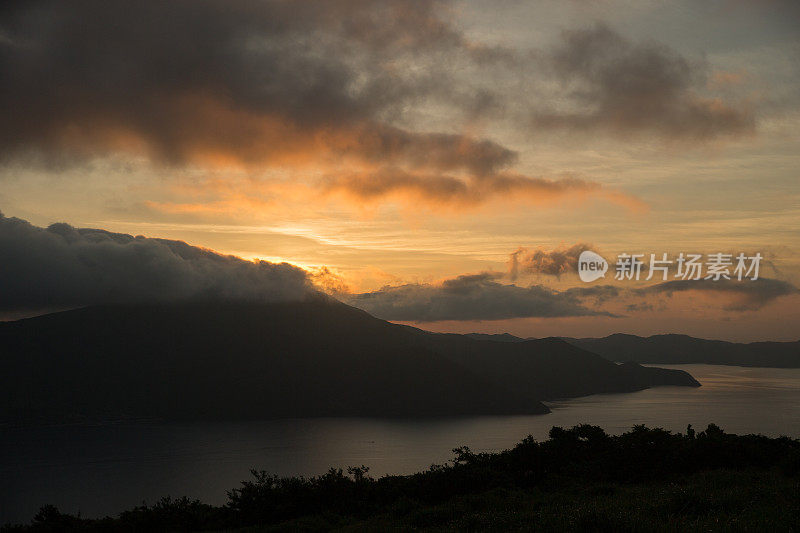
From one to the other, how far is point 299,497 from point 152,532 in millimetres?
7200

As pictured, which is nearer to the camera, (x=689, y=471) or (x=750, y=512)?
(x=750, y=512)

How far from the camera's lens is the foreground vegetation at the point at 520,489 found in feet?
62.4

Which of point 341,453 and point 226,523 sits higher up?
point 226,523

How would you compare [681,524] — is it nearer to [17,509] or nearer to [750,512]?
[750,512]

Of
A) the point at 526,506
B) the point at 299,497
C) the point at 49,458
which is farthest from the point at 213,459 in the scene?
the point at 526,506

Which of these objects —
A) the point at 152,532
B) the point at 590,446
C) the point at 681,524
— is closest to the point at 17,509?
the point at 152,532

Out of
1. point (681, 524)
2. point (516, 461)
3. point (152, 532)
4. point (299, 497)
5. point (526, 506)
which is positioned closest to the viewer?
point (681, 524)

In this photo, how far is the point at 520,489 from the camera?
3003cm

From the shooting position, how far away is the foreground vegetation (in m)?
19.0

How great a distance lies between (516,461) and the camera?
117 feet

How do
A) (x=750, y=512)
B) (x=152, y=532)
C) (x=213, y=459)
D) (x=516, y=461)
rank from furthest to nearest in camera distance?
(x=213, y=459)
(x=516, y=461)
(x=152, y=532)
(x=750, y=512)

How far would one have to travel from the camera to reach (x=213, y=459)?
172 m

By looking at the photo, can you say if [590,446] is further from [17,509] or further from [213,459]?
[213,459]

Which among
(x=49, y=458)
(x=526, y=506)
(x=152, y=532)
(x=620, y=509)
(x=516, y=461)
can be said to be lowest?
(x=49, y=458)
